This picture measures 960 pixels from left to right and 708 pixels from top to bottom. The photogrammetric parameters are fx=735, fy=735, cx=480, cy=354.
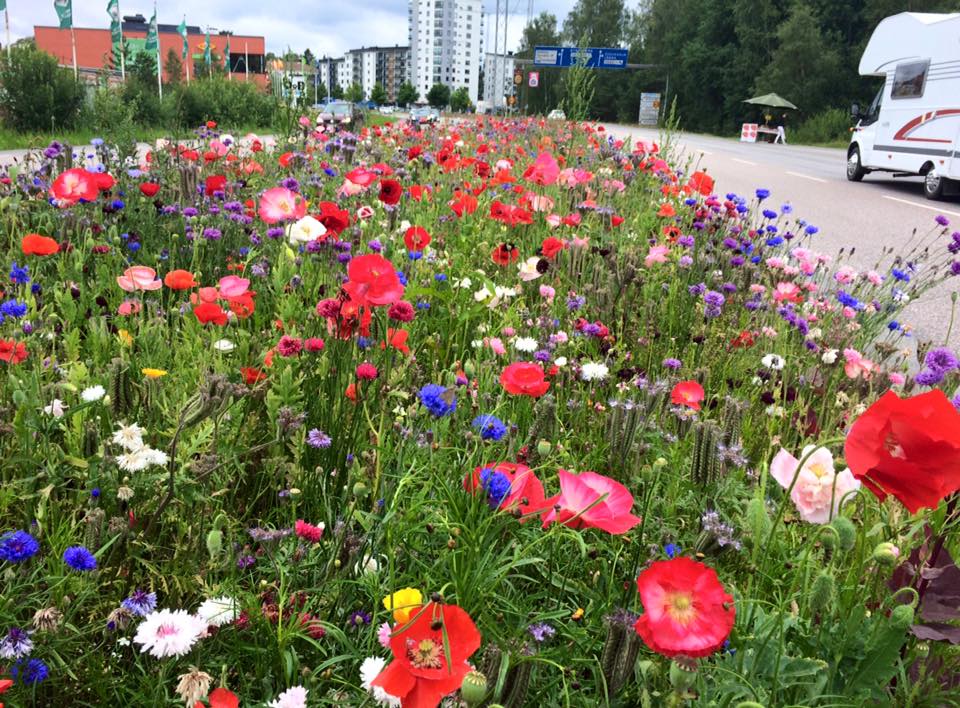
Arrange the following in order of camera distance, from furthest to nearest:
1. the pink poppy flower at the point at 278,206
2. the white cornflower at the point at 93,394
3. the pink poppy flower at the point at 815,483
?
the pink poppy flower at the point at 278,206 → the white cornflower at the point at 93,394 → the pink poppy flower at the point at 815,483

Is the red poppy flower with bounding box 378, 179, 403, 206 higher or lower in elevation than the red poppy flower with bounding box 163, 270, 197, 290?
higher

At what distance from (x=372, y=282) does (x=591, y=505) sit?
0.77 m

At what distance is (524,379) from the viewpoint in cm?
165

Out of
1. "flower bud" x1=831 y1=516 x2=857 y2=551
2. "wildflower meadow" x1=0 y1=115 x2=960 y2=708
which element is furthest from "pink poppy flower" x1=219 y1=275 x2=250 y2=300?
"flower bud" x1=831 y1=516 x2=857 y2=551

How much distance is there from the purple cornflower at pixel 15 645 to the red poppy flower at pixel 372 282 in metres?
0.87

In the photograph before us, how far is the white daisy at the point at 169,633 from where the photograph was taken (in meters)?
1.00

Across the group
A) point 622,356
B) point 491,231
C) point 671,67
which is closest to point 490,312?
point 622,356

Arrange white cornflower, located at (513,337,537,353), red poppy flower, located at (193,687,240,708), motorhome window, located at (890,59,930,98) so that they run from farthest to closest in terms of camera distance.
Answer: motorhome window, located at (890,59,930,98), white cornflower, located at (513,337,537,353), red poppy flower, located at (193,687,240,708)

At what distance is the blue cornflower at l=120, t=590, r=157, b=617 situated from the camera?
1130 mm

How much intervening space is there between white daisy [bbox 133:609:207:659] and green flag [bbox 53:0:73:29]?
2724 cm

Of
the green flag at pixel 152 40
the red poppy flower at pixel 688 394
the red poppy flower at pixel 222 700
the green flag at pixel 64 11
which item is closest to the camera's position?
the red poppy flower at pixel 222 700

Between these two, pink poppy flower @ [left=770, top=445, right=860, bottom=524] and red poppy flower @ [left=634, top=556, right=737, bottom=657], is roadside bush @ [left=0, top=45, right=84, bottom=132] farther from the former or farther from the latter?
red poppy flower @ [left=634, top=556, right=737, bottom=657]

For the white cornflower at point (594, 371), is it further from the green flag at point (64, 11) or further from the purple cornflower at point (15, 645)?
the green flag at point (64, 11)

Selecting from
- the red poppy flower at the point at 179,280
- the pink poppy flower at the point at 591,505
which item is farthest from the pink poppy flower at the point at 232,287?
the pink poppy flower at the point at 591,505
